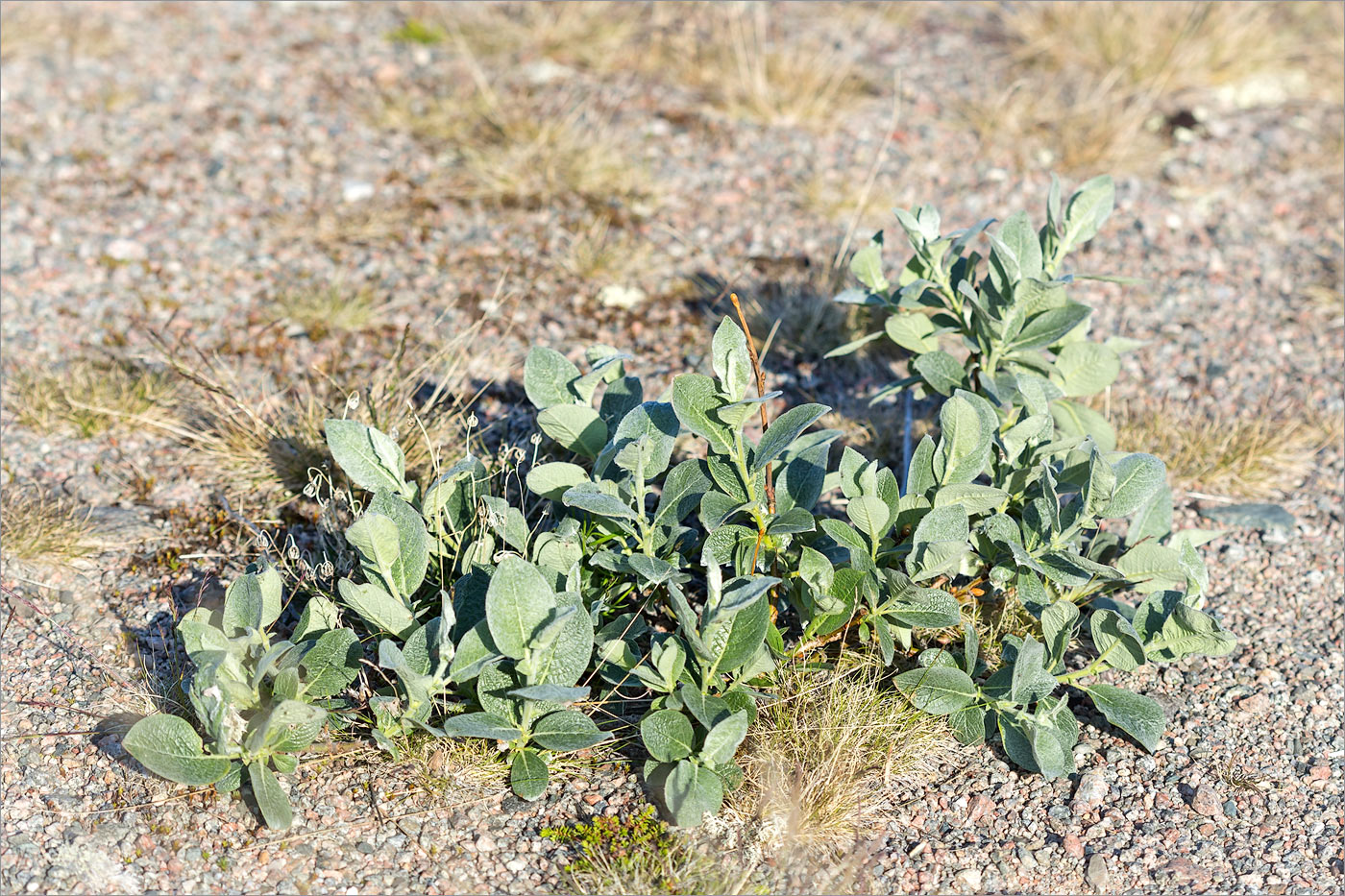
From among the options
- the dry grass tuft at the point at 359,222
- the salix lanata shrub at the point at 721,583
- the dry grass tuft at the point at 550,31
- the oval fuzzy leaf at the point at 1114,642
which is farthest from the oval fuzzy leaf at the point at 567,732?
the dry grass tuft at the point at 550,31

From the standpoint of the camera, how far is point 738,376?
2.43 m

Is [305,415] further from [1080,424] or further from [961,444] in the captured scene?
[1080,424]

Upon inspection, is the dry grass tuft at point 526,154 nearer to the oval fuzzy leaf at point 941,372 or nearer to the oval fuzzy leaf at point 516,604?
the oval fuzzy leaf at point 941,372

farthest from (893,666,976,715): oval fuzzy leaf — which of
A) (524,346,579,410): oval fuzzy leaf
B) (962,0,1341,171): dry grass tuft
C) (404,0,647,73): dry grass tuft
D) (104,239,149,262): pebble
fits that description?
(404,0,647,73): dry grass tuft

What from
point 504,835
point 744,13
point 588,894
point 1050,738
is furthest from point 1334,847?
point 744,13

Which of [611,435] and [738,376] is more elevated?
[738,376]

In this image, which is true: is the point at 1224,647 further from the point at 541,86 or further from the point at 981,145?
the point at 541,86

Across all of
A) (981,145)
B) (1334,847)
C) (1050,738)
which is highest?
(981,145)

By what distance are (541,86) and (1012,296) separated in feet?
9.47

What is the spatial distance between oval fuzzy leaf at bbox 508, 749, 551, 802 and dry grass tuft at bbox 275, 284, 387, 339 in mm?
1894

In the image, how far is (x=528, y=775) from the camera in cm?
242

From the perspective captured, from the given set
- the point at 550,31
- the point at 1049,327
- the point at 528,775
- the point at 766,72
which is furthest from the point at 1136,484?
the point at 550,31

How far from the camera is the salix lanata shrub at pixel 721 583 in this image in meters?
2.36

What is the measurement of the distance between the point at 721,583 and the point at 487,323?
167 cm
